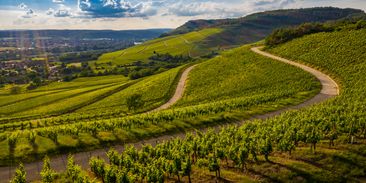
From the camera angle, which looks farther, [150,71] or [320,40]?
[150,71]

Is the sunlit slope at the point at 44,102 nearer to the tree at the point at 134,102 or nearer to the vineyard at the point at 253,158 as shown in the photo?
the tree at the point at 134,102

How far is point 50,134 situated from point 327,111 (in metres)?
47.7

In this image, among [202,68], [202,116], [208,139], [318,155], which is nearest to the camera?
[318,155]

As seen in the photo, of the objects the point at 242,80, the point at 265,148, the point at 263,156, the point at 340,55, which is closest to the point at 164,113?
the point at 263,156

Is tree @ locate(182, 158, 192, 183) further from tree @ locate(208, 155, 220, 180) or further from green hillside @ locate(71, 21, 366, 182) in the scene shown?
tree @ locate(208, 155, 220, 180)

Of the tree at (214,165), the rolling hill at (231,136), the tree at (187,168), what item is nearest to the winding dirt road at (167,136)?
the rolling hill at (231,136)

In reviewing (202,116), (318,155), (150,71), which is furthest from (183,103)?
(150,71)

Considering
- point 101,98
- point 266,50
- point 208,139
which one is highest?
point 266,50

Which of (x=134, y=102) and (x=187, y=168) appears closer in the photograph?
(x=187, y=168)

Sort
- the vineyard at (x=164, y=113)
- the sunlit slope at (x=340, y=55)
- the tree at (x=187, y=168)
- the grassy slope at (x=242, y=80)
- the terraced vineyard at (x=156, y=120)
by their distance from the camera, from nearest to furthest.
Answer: the tree at (x=187, y=168) < the terraced vineyard at (x=156, y=120) < the vineyard at (x=164, y=113) < the sunlit slope at (x=340, y=55) < the grassy slope at (x=242, y=80)

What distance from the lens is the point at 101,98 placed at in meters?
127

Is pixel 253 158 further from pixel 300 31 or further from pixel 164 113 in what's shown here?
pixel 300 31

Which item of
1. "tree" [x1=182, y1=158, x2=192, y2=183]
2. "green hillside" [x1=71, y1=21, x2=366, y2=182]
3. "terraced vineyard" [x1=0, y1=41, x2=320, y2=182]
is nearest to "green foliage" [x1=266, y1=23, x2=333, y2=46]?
"terraced vineyard" [x1=0, y1=41, x2=320, y2=182]

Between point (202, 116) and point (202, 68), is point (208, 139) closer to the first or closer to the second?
point (202, 116)
